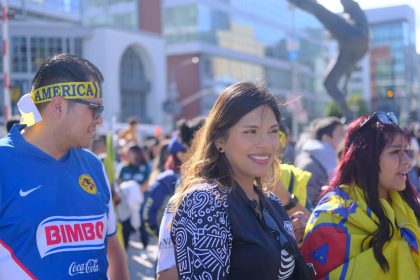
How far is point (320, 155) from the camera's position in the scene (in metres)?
5.66

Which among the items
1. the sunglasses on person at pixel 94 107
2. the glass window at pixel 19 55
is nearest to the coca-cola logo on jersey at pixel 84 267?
the sunglasses on person at pixel 94 107

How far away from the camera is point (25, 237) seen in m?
2.47

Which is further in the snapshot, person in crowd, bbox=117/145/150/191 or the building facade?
the building facade

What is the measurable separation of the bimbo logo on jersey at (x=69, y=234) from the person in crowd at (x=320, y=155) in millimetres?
2507

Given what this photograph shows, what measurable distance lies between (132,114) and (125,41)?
5475 millimetres

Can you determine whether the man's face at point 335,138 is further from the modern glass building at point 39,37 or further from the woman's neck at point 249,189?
the modern glass building at point 39,37

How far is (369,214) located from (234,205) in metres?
0.83

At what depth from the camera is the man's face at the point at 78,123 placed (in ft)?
8.79

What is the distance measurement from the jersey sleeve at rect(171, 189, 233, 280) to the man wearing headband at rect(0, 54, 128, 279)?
56cm

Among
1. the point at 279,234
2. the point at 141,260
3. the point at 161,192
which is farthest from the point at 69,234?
the point at 141,260

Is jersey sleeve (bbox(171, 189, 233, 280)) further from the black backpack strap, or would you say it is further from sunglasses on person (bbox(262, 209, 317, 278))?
the black backpack strap

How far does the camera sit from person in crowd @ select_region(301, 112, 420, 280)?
8.70 ft

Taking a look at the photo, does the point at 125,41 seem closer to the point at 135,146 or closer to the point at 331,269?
the point at 135,146

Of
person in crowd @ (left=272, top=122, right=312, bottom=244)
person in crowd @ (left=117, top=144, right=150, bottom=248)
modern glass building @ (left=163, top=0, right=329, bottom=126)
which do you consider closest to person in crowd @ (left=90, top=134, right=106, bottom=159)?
person in crowd @ (left=117, top=144, right=150, bottom=248)
